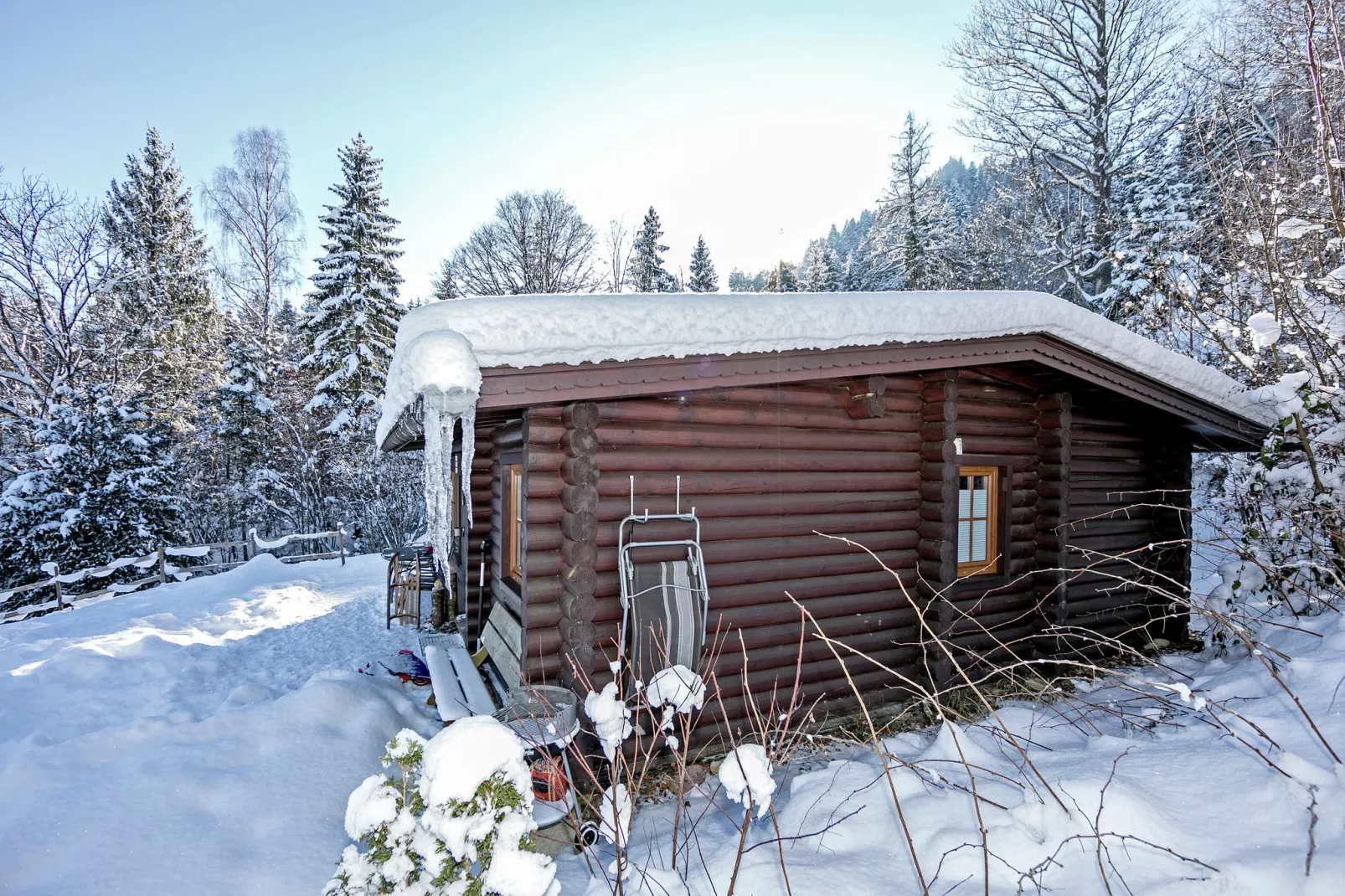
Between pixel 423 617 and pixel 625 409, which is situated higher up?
pixel 625 409

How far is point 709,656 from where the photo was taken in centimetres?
419

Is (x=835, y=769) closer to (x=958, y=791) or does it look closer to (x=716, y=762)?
(x=958, y=791)

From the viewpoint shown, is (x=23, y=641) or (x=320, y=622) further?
(x=320, y=622)

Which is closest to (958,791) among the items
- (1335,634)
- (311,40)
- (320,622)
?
(1335,634)

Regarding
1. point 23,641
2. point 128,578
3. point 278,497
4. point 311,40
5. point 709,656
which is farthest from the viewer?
point 278,497

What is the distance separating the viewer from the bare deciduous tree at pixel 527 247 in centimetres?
1962

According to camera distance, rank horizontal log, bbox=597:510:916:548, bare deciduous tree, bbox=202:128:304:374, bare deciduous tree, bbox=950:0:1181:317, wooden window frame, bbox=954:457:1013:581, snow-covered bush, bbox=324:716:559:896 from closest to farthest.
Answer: snow-covered bush, bbox=324:716:559:896 < horizontal log, bbox=597:510:916:548 < wooden window frame, bbox=954:457:1013:581 < bare deciduous tree, bbox=950:0:1181:317 < bare deciduous tree, bbox=202:128:304:374

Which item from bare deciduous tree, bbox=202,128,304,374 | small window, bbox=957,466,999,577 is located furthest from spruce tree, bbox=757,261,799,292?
small window, bbox=957,466,999,577

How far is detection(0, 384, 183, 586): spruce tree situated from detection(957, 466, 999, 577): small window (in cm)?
1365

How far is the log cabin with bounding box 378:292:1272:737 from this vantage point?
3330 millimetres

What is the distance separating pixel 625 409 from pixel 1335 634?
415cm

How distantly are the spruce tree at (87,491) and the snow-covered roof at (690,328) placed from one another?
1025 cm

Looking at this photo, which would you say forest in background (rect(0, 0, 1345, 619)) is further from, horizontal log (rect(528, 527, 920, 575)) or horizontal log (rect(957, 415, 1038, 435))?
horizontal log (rect(528, 527, 920, 575))

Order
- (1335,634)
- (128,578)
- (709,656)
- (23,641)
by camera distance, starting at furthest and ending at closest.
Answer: (128,578), (23,641), (709,656), (1335,634)
